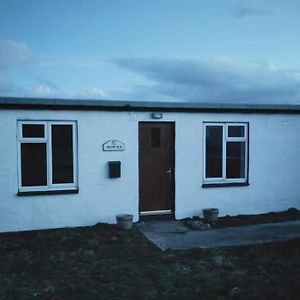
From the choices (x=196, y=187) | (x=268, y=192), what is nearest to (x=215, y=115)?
(x=196, y=187)

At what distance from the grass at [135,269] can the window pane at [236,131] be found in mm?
3414

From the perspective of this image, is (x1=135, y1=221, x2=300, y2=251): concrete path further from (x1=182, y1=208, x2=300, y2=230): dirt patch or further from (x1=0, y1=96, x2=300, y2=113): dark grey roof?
(x1=0, y1=96, x2=300, y2=113): dark grey roof

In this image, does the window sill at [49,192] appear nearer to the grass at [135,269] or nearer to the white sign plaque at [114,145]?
the grass at [135,269]

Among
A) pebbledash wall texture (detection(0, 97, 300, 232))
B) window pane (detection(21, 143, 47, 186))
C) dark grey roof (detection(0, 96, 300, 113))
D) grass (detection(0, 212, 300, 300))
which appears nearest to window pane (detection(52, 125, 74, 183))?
pebbledash wall texture (detection(0, 97, 300, 232))

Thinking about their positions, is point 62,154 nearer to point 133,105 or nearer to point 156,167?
point 133,105

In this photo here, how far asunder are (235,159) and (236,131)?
28.3 inches

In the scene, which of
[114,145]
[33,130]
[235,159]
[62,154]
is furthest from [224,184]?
[33,130]

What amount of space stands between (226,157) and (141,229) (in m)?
2.96

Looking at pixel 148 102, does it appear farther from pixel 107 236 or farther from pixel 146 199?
pixel 107 236

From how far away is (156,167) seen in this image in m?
10.0

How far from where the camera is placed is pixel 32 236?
27.9 ft

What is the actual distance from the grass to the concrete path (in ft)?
1.10

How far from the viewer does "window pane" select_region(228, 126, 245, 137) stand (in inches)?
414

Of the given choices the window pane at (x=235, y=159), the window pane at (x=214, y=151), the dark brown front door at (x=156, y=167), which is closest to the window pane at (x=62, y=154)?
the dark brown front door at (x=156, y=167)
